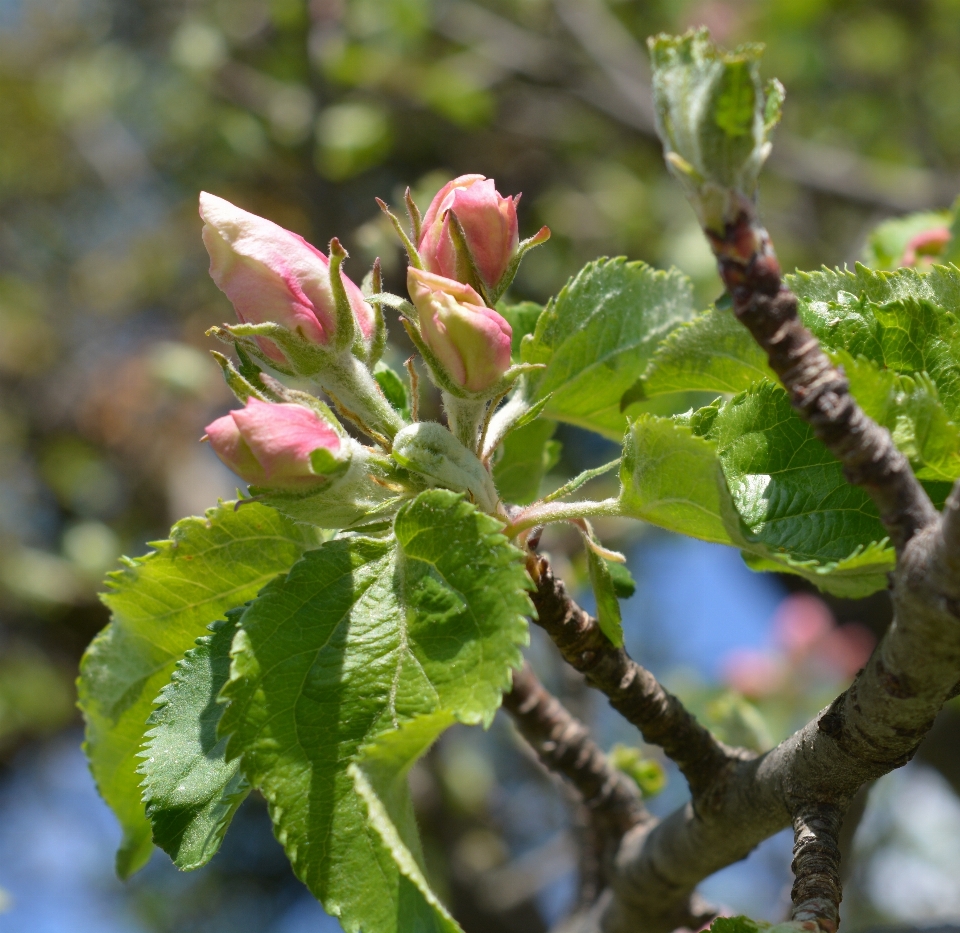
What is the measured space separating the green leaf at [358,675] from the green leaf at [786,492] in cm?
24

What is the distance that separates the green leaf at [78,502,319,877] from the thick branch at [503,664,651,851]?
0.46 m

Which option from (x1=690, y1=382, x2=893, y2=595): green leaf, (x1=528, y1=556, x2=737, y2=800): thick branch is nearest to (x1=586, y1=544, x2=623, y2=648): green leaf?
(x1=528, y1=556, x2=737, y2=800): thick branch

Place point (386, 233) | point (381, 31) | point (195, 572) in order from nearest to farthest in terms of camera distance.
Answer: point (195, 572) → point (386, 233) → point (381, 31)

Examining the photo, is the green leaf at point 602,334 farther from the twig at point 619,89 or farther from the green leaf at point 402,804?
the twig at point 619,89

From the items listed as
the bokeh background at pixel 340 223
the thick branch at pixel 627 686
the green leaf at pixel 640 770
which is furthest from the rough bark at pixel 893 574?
the bokeh background at pixel 340 223

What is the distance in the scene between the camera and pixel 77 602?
476cm

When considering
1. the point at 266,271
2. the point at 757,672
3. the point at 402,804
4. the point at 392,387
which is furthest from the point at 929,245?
the point at 757,672

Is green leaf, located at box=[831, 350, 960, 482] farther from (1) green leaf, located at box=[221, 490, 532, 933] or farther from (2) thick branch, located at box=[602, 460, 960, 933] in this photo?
(1) green leaf, located at box=[221, 490, 532, 933]

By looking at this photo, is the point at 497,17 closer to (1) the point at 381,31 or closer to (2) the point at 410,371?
(1) the point at 381,31

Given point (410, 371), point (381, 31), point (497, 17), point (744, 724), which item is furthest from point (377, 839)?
point (497, 17)

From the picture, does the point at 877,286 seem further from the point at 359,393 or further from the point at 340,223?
the point at 340,223

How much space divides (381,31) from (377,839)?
4475mm

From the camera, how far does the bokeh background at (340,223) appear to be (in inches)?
143

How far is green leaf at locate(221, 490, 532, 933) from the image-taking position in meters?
0.81
